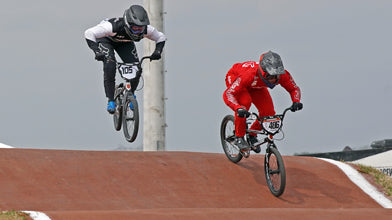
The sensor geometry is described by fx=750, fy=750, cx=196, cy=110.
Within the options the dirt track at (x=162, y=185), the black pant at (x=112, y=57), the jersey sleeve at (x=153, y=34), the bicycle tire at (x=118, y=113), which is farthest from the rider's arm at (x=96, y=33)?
the dirt track at (x=162, y=185)

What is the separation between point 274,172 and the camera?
479 inches

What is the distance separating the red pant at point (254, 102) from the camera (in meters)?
12.6

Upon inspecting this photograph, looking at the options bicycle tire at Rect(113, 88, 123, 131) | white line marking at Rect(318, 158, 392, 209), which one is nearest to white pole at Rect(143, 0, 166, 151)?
bicycle tire at Rect(113, 88, 123, 131)

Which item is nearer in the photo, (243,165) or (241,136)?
(241,136)

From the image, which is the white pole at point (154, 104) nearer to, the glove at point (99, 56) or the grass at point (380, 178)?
the grass at point (380, 178)

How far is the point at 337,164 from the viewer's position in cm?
1478

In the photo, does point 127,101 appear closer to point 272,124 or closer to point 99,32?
point 99,32

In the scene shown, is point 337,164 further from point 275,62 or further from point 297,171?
point 275,62

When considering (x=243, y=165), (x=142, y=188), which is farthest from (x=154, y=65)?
(x=142, y=188)

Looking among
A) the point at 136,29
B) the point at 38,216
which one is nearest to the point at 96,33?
the point at 136,29

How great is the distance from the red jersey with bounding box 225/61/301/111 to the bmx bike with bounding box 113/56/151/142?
5.23ft

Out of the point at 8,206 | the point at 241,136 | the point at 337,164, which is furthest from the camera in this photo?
the point at 337,164

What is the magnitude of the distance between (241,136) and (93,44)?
2.97m

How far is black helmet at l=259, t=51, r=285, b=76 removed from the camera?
1190 cm
